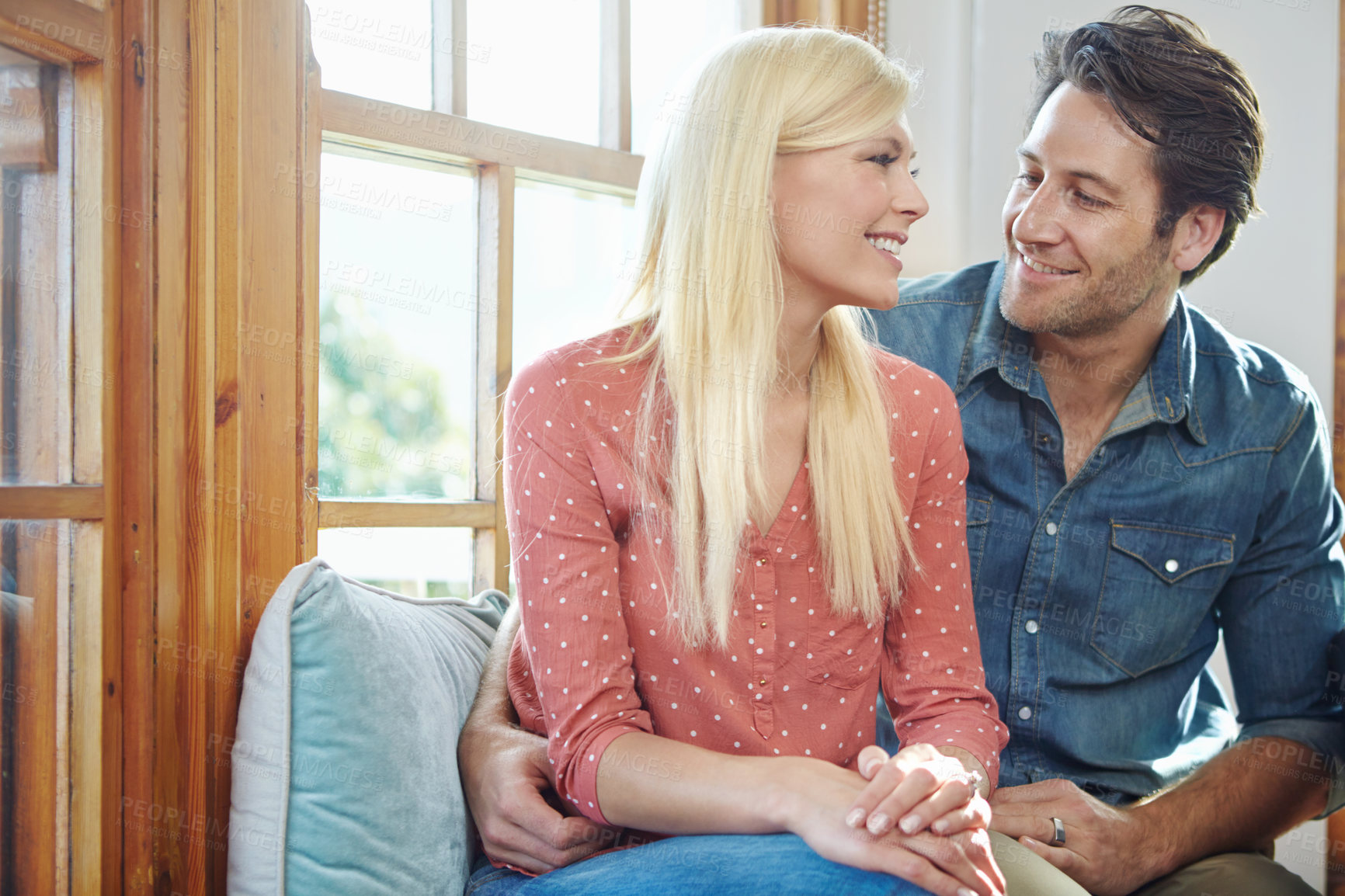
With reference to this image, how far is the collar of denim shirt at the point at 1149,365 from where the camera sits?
1579 mm

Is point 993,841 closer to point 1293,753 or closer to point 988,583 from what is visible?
point 988,583

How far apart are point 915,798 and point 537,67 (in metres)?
1.33

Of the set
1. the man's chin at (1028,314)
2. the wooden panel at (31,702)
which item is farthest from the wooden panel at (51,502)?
the man's chin at (1028,314)

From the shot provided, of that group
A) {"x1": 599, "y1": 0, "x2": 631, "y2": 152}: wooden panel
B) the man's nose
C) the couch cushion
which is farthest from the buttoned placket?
{"x1": 599, "y1": 0, "x2": 631, "y2": 152}: wooden panel

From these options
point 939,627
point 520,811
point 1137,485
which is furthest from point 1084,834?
point 520,811

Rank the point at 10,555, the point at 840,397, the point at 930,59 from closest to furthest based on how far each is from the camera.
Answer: the point at 10,555
the point at 840,397
the point at 930,59

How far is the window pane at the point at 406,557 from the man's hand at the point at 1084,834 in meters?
0.87

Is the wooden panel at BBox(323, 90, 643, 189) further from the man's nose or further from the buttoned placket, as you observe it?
the buttoned placket

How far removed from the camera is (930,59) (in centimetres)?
219

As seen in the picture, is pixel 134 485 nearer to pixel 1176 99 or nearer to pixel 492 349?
pixel 492 349

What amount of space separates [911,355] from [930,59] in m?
0.84

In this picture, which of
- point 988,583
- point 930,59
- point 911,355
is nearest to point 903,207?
point 911,355

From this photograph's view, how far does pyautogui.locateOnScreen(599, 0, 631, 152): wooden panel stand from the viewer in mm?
1848

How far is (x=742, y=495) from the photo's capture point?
1156 millimetres
